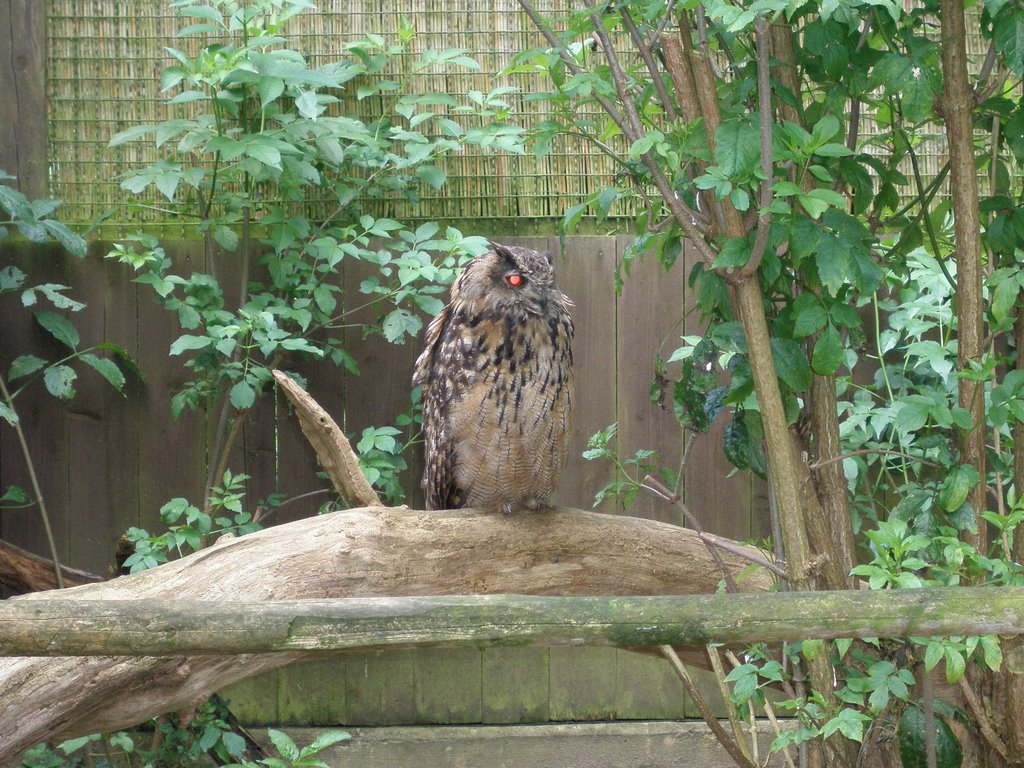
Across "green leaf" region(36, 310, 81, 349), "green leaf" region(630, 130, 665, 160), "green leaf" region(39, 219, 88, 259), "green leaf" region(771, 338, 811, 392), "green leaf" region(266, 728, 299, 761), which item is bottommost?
"green leaf" region(266, 728, 299, 761)

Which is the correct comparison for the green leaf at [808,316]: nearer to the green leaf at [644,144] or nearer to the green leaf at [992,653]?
the green leaf at [644,144]

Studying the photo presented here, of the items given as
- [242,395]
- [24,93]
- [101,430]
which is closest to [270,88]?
[242,395]

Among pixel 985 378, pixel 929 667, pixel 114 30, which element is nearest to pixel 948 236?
pixel 985 378

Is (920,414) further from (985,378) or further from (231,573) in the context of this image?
(231,573)

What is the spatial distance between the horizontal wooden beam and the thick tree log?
67 cm

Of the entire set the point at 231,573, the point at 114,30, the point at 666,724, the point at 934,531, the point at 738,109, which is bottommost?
the point at 666,724

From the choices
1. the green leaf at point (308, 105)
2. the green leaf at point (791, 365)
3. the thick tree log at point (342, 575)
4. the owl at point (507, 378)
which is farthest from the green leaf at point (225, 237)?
the green leaf at point (791, 365)

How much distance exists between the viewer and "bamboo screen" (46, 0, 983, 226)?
352 cm

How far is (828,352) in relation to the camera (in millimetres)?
1765

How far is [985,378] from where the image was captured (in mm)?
1762

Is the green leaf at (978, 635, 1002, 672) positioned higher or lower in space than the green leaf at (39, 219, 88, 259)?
lower

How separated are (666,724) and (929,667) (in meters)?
2.17

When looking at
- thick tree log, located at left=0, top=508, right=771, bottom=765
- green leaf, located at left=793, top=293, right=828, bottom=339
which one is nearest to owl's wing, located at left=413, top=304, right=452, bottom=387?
thick tree log, located at left=0, top=508, right=771, bottom=765

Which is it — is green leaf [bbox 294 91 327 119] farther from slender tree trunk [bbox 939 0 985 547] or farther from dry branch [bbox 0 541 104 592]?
slender tree trunk [bbox 939 0 985 547]
